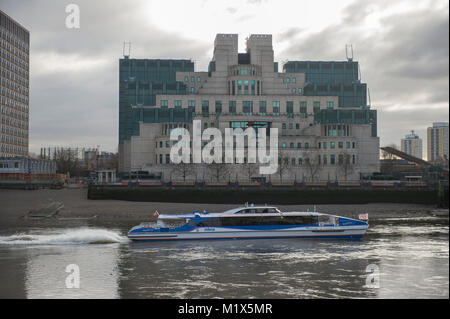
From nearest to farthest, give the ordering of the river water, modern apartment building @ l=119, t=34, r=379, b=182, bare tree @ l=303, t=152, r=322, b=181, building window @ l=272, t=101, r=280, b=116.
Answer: the river water
bare tree @ l=303, t=152, r=322, b=181
modern apartment building @ l=119, t=34, r=379, b=182
building window @ l=272, t=101, r=280, b=116

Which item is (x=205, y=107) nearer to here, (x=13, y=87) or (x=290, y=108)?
(x=290, y=108)

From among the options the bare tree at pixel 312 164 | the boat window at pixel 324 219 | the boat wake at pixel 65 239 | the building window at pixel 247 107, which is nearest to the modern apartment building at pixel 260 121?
the bare tree at pixel 312 164

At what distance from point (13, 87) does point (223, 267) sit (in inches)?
6458

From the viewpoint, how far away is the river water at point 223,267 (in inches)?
977

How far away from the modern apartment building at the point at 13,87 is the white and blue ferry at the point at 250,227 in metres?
139

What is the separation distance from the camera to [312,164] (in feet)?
403

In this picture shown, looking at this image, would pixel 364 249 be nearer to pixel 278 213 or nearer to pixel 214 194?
pixel 278 213

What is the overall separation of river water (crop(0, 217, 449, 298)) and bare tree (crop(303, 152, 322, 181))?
76.2m

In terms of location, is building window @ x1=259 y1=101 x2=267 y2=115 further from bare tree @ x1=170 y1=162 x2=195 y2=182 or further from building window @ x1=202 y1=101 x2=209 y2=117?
bare tree @ x1=170 y1=162 x2=195 y2=182

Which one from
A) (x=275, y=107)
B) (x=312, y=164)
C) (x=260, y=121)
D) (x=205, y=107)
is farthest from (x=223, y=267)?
(x=275, y=107)

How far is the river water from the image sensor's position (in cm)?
2481

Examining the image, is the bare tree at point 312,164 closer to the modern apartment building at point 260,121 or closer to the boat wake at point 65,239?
the modern apartment building at point 260,121

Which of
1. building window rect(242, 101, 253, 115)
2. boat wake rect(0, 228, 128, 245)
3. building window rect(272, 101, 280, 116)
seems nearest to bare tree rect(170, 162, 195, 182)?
building window rect(242, 101, 253, 115)

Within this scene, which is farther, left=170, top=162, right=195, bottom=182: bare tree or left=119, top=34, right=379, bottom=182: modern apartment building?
left=119, top=34, right=379, bottom=182: modern apartment building
